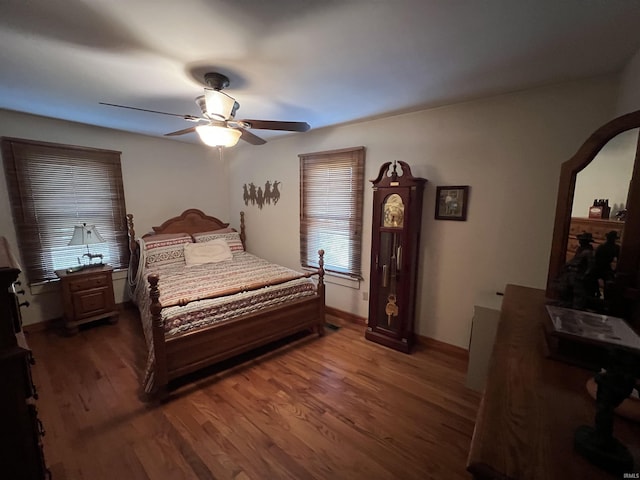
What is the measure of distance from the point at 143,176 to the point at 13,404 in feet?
11.4

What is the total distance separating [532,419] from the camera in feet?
2.44

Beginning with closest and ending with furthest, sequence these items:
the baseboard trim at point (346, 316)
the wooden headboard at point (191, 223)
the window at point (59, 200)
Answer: the window at point (59, 200), the baseboard trim at point (346, 316), the wooden headboard at point (191, 223)

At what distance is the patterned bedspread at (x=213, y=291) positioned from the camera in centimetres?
219

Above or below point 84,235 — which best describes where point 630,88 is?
above

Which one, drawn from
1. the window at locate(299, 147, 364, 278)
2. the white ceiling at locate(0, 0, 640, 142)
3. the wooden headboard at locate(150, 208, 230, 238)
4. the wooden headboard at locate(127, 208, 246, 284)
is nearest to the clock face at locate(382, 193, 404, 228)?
the window at locate(299, 147, 364, 278)

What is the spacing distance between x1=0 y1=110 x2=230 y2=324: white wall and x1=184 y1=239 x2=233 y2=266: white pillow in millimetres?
794

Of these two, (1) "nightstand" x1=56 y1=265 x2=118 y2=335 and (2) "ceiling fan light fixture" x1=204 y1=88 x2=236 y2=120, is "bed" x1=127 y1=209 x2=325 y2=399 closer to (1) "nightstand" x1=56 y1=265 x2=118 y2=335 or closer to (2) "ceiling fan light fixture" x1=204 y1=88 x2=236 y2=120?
(1) "nightstand" x1=56 y1=265 x2=118 y2=335

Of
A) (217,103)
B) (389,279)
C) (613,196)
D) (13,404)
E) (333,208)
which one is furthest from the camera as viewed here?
(333,208)

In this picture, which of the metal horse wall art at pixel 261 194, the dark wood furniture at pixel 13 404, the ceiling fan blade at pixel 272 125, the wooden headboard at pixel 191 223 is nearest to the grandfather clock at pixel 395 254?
the ceiling fan blade at pixel 272 125

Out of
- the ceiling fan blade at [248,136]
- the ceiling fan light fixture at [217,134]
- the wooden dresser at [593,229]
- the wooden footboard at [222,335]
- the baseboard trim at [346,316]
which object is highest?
the ceiling fan blade at [248,136]

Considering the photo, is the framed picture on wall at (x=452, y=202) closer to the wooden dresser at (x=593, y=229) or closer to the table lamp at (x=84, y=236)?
the wooden dresser at (x=593, y=229)

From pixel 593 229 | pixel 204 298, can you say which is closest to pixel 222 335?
pixel 204 298

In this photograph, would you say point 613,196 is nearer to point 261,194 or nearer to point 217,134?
point 217,134

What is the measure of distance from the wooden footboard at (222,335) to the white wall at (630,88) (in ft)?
8.48
